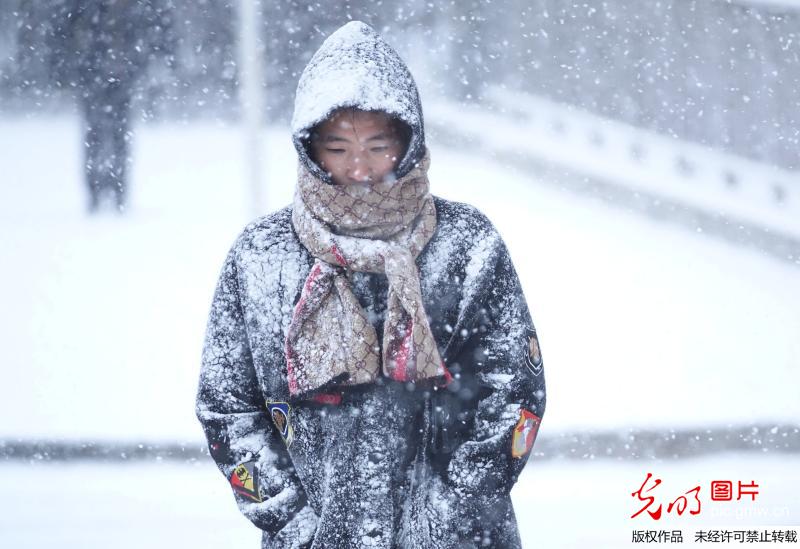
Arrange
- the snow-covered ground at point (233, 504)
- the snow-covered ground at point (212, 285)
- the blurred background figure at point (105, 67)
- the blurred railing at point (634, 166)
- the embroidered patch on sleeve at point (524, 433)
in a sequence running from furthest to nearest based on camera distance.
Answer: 1. the blurred railing at point (634, 166)
2. the blurred background figure at point (105, 67)
3. the snow-covered ground at point (212, 285)
4. the snow-covered ground at point (233, 504)
5. the embroidered patch on sleeve at point (524, 433)

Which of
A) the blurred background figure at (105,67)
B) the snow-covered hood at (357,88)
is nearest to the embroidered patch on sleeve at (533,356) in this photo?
the snow-covered hood at (357,88)

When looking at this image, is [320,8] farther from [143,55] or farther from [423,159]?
[423,159]

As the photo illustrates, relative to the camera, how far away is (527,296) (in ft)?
16.0

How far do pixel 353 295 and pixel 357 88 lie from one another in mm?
396

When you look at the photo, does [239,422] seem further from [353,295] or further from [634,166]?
[634,166]

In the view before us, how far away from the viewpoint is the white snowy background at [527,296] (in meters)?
3.87

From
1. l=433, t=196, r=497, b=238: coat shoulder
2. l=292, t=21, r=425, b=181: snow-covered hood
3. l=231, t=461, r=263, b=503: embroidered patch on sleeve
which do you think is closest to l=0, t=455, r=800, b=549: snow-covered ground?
l=231, t=461, r=263, b=503: embroidered patch on sleeve

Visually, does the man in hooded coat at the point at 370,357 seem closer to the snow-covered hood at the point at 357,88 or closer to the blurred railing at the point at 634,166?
the snow-covered hood at the point at 357,88

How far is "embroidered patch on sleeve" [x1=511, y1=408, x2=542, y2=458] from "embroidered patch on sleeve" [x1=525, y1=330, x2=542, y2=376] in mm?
88

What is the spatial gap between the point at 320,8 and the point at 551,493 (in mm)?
3343

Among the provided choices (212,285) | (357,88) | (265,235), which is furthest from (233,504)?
(357,88)

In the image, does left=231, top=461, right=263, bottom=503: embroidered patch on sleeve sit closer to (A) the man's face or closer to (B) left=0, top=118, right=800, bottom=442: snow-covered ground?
(A) the man's face

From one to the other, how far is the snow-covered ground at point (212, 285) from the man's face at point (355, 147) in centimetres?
297

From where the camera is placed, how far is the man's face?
1.72m
